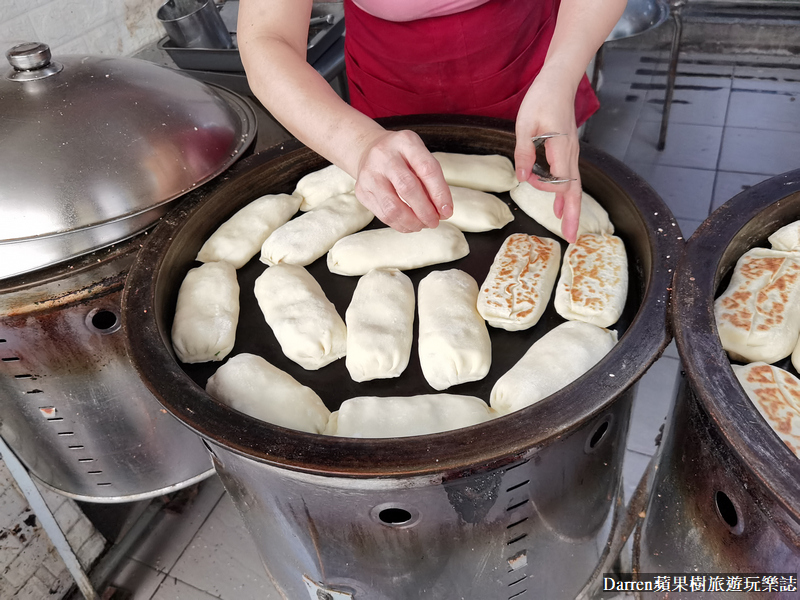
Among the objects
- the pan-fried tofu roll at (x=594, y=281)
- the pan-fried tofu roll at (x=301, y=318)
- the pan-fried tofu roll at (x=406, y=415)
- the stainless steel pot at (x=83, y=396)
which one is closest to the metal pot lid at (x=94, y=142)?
the stainless steel pot at (x=83, y=396)

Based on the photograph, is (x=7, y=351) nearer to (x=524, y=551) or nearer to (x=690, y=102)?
(x=524, y=551)

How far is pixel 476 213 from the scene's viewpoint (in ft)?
4.82

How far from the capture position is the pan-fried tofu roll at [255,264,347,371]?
4.04 feet

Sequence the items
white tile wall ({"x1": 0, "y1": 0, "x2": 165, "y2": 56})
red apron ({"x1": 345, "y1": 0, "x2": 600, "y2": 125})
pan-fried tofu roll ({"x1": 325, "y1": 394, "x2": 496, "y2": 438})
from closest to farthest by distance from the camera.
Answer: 1. pan-fried tofu roll ({"x1": 325, "y1": 394, "x2": 496, "y2": 438})
2. red apron ({"x1": 345, "y1": 0, "x2": 600, "y2": 125})
3. white tile wall ({"x1": 0, "y1": 0, "x2": 165, "y2": 56})

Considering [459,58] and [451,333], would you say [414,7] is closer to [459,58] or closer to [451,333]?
[459,58]

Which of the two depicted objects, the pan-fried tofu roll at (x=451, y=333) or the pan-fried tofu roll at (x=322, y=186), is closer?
the pan-fried tofu roll at (x=451, y=333)

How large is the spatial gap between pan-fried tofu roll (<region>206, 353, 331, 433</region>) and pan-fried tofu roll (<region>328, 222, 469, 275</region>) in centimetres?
34

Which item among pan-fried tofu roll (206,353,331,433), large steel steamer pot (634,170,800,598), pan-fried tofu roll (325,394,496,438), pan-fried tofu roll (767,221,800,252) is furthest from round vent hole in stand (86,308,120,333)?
pan-fried tofu roll (767,221,800,252)

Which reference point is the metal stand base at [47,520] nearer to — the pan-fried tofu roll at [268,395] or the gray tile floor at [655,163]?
the gray tile floor at [655,163]

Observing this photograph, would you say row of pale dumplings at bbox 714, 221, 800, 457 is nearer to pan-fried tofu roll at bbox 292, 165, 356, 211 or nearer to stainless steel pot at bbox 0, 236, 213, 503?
pan-fried tofu roll at bbox 292, 165, 356, 211

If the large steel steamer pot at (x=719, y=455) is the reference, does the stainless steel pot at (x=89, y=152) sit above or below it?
above

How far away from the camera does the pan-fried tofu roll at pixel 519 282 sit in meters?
1.25

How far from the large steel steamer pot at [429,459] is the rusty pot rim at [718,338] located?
0.19 ft

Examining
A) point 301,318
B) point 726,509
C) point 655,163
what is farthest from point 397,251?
point 655,163
